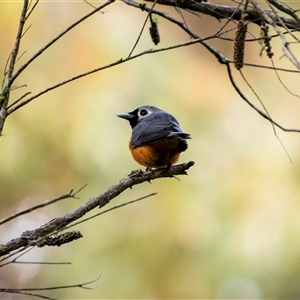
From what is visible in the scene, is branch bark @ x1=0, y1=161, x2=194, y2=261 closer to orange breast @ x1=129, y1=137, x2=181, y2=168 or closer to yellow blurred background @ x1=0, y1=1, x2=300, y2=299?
orange breast @ x1=129, y1=137, x2=181, y2=168

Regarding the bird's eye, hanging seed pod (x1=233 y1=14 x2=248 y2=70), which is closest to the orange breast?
the bird's eye

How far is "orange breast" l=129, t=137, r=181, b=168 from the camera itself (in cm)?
259

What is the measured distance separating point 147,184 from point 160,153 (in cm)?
192

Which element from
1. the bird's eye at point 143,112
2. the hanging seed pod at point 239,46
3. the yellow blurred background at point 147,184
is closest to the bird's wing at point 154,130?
the bird's eye at point 143,112

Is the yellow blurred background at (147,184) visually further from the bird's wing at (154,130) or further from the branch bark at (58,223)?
the branch bark at (58,223)

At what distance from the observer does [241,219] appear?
4258 millimetres

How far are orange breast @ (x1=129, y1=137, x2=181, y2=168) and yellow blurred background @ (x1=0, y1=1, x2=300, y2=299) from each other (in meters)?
1.48

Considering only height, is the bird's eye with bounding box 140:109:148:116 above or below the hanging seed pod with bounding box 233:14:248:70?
above

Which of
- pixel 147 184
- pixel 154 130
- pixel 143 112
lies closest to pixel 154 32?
pixel 154 130

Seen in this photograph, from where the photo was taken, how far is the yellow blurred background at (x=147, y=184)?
4277mm

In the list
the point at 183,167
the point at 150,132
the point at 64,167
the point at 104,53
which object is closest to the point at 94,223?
the point at 64,167

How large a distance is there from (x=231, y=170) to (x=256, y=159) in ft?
0.75

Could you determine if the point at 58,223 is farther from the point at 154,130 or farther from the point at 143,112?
the point at 143,112

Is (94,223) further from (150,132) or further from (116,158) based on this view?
(150,132)
